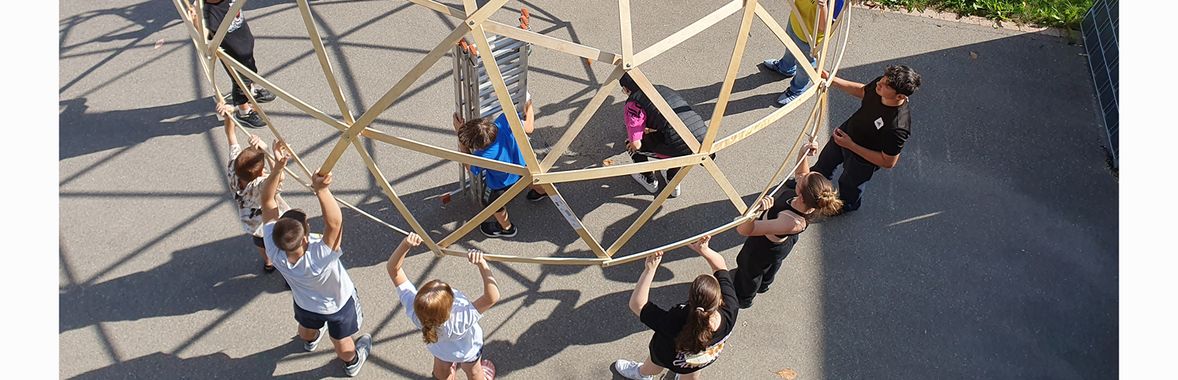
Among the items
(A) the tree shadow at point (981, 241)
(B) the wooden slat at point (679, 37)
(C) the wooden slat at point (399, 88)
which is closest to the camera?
(C) the wooden slat at point (399, 88)

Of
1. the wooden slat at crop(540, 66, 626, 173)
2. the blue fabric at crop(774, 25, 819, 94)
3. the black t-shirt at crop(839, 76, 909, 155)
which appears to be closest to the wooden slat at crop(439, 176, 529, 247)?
the wooden slat at crop(540, 66, 626, 173)

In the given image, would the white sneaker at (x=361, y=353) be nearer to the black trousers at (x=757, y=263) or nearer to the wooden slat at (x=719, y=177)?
the black trousers at (x=757, y=263)

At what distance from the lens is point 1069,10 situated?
9680mm

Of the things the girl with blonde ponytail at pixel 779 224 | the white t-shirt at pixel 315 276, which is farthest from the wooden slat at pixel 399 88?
the girl with blonde ponytail at pixel 779 224

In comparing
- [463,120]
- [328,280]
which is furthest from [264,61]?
[328,280]

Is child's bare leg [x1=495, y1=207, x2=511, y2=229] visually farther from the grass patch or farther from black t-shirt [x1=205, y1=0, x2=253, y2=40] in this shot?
the grass patch

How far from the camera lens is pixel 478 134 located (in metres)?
5.90

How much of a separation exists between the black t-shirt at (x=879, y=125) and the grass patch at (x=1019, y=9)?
3778 millimetres

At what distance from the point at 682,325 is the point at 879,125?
2.62 m

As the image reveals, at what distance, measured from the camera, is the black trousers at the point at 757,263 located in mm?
5973

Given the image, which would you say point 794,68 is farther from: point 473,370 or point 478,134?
point 473,370

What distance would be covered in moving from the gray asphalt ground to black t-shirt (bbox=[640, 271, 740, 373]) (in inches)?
43.1

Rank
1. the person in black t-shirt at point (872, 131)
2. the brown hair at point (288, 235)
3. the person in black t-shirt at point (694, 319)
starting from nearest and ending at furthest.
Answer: the person in black t-shirt at point (694, 319) → the brown hair at point (288, 235) → the person in black t-shirt at point (872, 131)

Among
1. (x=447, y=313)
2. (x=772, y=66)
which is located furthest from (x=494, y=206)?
(x=772, y=66)
